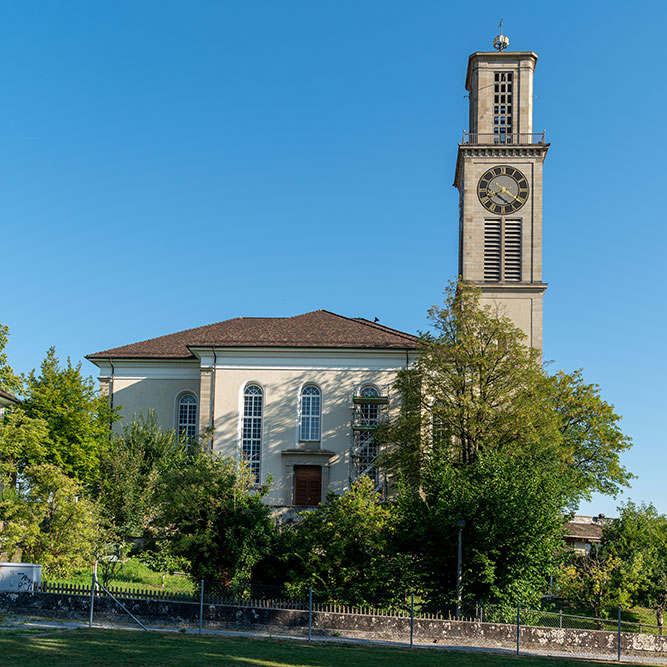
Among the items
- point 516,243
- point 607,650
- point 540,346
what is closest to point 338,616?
point 607,650

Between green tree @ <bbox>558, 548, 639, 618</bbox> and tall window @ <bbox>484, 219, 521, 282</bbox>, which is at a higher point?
tall window @ <bbox>484, 219, 521, 282</bbox>

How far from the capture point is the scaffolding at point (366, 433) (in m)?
47.7

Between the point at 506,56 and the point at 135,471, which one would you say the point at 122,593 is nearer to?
the point at 135,471

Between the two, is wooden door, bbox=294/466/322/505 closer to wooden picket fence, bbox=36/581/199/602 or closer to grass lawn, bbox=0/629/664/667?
wooden picket fence, bbox=36/581/199/602

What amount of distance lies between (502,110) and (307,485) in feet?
92.6

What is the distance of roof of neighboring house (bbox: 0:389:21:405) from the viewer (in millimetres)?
46284

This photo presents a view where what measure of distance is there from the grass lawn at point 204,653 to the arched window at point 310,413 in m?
23.4

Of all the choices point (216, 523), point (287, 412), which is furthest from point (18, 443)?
point (287, 412)

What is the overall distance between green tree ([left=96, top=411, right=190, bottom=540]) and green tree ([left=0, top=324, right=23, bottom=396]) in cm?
622

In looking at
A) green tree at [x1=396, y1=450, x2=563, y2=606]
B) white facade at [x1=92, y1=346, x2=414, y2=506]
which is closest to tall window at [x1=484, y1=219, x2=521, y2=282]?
white facade at [x1=92, y1=346, x2=414, y2=506]

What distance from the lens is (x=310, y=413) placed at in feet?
162

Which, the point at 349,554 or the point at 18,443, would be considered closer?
the point at 349,554

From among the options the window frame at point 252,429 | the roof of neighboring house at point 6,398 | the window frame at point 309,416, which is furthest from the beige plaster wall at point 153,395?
the window frame at point 309,416

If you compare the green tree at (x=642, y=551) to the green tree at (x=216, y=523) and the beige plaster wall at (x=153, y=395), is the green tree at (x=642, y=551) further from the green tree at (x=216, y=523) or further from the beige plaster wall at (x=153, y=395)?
the beige plaster wall at (x=153, y=395)
